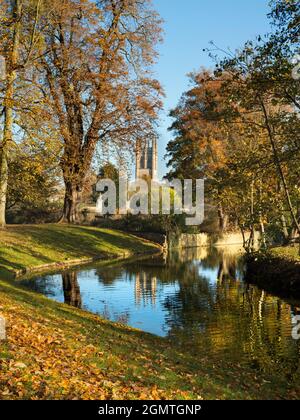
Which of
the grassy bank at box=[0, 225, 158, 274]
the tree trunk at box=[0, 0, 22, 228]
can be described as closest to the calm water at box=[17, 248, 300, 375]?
the grassy bank at box=[0, 225, 158, 274]

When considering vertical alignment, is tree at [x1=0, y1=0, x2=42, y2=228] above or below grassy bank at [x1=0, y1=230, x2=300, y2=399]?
above

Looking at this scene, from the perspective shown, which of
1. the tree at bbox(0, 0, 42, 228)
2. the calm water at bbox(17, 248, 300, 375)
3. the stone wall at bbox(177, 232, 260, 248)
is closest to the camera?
the calm water at bbox(17, 248, 300, 375)

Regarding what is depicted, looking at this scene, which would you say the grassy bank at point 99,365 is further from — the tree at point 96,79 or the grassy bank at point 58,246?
the tree at point 96,79

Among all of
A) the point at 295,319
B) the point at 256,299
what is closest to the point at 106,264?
the point at 256,299

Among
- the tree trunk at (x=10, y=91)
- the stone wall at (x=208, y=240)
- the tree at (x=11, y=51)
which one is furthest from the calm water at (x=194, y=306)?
the stone wall at (x=208, y=240)

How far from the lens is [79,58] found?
38.4 metres

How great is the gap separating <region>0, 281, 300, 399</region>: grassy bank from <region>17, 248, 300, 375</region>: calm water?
1.22m

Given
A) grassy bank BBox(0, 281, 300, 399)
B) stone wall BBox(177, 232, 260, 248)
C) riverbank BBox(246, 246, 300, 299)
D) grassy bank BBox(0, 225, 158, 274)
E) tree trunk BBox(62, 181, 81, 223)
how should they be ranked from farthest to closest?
stone wall BBox(177, 232, 260, 248)
tree trunk BBox(62, 181, 81, 223)
grassy bank BBox(0, 225, 158, 274)
riverbank BBox(246, 246, 300, 299)
grassy bank BBox(0, 281, 300, 399)

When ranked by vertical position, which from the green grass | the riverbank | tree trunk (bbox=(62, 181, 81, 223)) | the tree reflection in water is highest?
tree trunk (bbox=(62, 181, 81, 223))

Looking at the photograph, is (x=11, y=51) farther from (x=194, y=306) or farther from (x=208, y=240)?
(x=208, y=240)

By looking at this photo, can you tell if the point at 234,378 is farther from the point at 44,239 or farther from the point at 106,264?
the point at 44,239

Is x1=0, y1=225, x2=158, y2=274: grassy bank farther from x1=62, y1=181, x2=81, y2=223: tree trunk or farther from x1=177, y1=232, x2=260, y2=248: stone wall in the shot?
x1=177, y1=232, x2=260, y2=248: stone wall

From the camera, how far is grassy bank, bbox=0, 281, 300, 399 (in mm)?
8039

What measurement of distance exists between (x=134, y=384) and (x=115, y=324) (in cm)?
613
